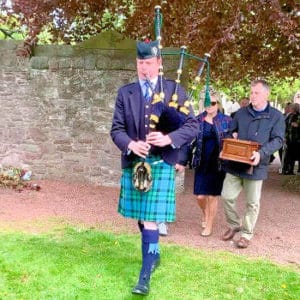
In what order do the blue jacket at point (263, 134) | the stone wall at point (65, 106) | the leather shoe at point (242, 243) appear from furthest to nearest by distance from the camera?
the stone wall at point (65, 106) < the leather shoe at point (242, 243) < the blue jacket at point (263, 134)

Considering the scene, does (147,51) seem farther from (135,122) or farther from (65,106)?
(65,106)

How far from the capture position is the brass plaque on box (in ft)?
18.0

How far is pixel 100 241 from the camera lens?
5930 millimetres

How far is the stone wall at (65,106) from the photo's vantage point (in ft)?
30.6

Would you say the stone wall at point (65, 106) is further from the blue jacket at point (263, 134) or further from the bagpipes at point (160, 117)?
the bagpipes at point (160, 117)

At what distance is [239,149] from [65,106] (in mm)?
4704

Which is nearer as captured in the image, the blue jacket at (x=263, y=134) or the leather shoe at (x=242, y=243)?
the blue jacket at (x=263, y=134)

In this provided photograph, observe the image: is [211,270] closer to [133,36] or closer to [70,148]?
[70,148]

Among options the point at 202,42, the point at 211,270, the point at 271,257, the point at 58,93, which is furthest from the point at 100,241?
the point at 58,93

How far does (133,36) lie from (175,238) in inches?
192

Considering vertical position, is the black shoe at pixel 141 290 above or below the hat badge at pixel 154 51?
below

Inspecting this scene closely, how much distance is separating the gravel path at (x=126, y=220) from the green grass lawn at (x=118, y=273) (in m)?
0.49

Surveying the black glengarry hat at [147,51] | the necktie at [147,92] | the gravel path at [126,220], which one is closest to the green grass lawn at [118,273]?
the gravel path at [126,220]

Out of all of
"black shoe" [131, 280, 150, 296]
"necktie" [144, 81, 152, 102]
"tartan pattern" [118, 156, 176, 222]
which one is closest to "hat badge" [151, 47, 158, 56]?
"necktie" [144, 81, 152, 102]
